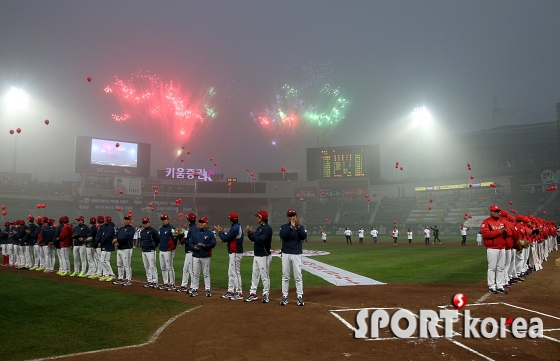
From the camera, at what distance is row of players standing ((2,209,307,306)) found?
1041 centimetres

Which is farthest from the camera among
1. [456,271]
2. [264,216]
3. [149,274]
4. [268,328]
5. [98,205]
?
[98,205]

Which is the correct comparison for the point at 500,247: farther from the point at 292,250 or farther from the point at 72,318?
the point at 72,318

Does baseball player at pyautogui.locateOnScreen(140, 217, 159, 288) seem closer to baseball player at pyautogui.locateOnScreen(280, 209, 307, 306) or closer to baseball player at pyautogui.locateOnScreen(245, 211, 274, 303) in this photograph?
baseball player at pyautogui.locateOnScreen(245, 211, 274, 303)

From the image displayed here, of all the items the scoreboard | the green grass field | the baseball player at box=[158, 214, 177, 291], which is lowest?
the green grass field

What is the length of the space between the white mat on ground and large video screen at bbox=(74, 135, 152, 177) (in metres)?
53.1

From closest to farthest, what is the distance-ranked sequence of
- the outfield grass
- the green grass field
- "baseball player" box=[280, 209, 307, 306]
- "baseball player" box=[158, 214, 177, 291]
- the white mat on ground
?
the outfield grass → the green grass field → "baseball player" box=[280, 209, 307, 306] → "baseball player" box=[158, 214, 177, 291] → the white mat on ground

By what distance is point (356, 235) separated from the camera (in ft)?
197

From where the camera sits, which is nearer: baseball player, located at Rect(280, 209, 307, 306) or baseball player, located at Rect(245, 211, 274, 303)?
baseball player, located at Rect(280, 209, 307, 306)

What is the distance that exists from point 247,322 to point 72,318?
3933mm

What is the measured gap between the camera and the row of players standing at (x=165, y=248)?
10414mm

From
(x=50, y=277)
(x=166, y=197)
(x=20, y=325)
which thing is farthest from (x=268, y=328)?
(x=166, y=197)

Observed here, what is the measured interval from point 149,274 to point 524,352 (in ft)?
35.1

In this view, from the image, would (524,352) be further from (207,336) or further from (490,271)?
(490,271)

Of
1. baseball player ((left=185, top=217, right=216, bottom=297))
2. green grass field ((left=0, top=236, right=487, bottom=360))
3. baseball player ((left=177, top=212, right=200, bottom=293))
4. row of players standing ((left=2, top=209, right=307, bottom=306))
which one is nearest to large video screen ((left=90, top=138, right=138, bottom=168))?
row of players standing ((left=2, top=209, right=307, bottom=306))
